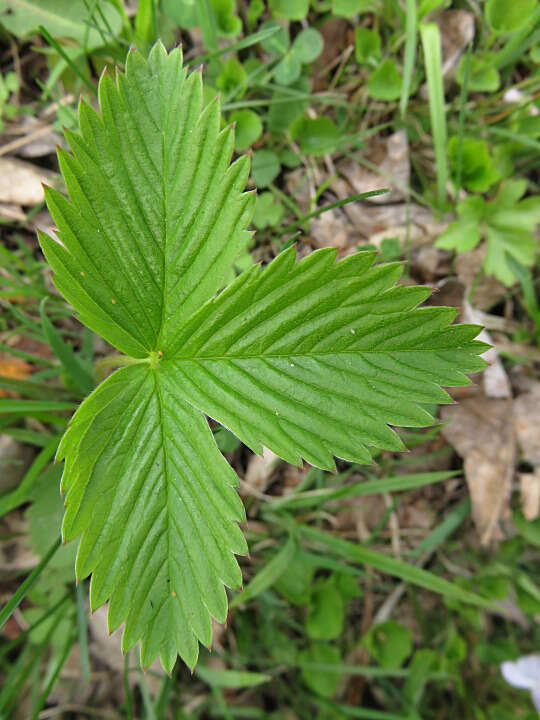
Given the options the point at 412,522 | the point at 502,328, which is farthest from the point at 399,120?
the point at 412,522

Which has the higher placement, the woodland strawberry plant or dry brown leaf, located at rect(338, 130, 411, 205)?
dry brown leaf, located at rect(338, 130, 411, 205)

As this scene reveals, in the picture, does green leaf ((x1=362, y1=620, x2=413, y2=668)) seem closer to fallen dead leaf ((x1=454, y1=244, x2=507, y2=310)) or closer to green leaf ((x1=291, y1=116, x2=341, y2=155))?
fallen dead leaf ((x1=454, y1=244, x2=507, y2=310))

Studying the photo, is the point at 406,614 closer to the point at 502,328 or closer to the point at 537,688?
the point at 537,688

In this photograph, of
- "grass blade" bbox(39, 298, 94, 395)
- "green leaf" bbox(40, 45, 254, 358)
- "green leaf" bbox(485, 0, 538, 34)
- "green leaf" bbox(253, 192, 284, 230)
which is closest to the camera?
"green leaf" bbox(40, 45, 254, 358)

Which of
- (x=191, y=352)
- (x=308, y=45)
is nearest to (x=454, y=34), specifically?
(x=308, y=45)

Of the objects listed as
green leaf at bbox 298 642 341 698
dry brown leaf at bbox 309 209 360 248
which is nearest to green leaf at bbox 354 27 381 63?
dry brown leaf at bbox 309 209 360 248

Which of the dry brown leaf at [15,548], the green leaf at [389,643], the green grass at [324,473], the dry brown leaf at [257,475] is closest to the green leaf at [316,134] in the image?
the green grass at [324,473]

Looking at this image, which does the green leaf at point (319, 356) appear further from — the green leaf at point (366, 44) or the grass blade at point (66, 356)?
the green leaf at point (366, 44)
